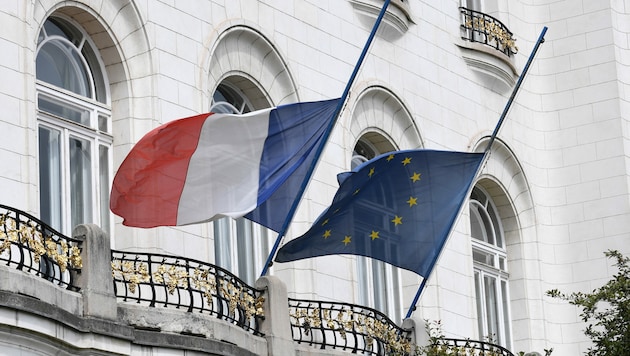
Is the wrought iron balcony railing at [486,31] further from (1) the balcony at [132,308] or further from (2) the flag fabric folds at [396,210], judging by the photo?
(1) the balcony at [132,308]

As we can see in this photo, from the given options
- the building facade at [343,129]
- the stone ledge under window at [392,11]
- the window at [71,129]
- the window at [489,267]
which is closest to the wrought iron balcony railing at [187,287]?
Result: the building facade at [343,129]

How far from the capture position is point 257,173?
73.8 feet

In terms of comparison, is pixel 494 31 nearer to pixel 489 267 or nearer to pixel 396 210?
pixel 489 267

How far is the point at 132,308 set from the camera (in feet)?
65.1

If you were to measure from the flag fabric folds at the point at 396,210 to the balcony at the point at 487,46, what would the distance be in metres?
6.16

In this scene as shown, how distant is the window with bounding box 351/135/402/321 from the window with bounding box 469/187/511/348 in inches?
109

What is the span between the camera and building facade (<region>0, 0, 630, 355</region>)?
21.3 m

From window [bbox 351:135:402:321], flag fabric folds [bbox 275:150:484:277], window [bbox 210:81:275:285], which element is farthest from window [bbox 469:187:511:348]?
window [bbox 210:81:275:285]

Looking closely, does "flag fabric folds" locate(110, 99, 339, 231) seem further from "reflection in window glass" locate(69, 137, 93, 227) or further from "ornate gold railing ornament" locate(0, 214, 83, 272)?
"ornate gold railing ornament" locate(0, 214, 83, 272)

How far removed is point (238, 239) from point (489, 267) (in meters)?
7.43

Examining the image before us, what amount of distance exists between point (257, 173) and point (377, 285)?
21.3 feet

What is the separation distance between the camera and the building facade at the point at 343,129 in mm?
21312

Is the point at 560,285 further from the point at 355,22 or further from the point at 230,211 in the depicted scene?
the point at 230,211

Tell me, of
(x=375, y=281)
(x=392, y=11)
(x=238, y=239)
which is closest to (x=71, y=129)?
(x=238, y=239)
